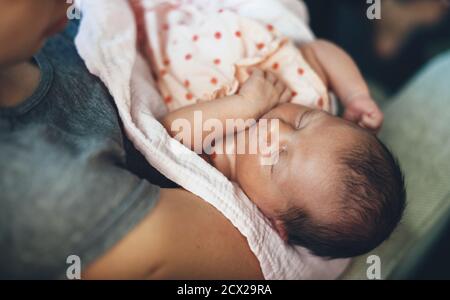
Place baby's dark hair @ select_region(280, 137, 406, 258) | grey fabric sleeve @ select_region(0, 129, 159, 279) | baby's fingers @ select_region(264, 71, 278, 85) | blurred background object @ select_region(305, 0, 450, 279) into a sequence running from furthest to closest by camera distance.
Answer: blurred background object @ select_region(305, 0, 450, 279) → baby's fingers @ select_region(264, 71, 278, 85) → baby's dark hair @ select_region(280, 137, 406, 258) → grey fabric sleeve @ select_region(0, 129, 159, 279)

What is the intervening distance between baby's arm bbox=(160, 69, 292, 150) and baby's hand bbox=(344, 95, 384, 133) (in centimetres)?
21

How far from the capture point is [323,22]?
1.43 meters

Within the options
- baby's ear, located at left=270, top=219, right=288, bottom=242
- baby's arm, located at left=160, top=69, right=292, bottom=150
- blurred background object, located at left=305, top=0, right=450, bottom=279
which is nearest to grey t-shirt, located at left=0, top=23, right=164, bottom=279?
baby's arm, located at left=160, top=69, right=292, bottom=150

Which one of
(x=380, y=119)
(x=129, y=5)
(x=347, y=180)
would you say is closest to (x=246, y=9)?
(x=129, y=5)

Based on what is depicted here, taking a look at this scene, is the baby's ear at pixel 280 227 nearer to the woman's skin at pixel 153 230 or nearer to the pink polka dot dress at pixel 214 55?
the woman's skin at pixel 153 230

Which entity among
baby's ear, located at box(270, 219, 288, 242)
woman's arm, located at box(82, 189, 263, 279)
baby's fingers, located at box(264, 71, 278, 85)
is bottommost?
baby's ear, located at box(270, 219, 288, 242)

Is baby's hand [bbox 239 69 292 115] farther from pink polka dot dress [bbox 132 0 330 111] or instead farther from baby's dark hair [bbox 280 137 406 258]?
baby's dark hair [bbox 280 137 406 258]

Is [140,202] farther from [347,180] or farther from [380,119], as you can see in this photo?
[380,119]

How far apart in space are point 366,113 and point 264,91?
264 mm

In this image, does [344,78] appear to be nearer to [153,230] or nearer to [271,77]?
[271,77]

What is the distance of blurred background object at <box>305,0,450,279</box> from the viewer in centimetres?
159

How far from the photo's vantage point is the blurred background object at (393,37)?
1.59 meters

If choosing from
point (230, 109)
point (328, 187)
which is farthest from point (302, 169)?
point (230, 109)
